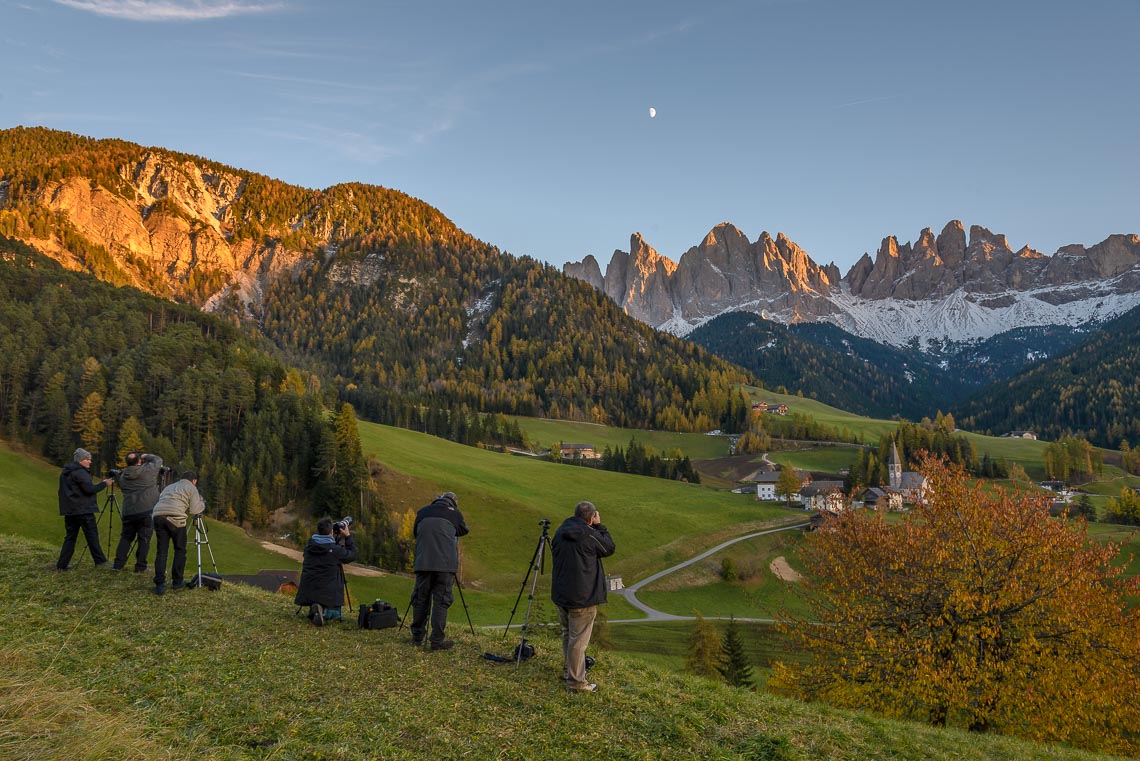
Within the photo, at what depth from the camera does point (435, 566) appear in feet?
48.8

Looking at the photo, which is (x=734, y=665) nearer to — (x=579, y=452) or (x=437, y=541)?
(x=437, y=541)

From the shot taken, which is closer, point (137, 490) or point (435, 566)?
point (435, 566)

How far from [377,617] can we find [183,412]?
351 feet

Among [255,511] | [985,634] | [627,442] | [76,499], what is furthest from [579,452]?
[76,499]

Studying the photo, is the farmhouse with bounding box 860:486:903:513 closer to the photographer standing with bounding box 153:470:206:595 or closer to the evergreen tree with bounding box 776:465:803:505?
the evergreen tree with bounding box 776:465:803:505

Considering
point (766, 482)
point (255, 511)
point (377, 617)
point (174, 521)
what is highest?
point (174, 521)

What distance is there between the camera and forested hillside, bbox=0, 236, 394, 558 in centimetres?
9025

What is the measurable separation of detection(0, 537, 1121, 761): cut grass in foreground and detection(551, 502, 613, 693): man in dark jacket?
24.7 inches

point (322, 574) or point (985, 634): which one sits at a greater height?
point (322, 574)

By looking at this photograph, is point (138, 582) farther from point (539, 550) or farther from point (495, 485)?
point (495, 485)

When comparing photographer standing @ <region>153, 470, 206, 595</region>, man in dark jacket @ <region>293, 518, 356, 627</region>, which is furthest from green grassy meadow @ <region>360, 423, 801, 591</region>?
man in dark jacket @ <region>293, 518, 356, 627</region>

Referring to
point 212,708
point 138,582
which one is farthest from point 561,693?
point 138,582

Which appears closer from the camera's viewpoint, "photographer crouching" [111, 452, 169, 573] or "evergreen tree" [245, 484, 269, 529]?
"photographer crouching" [111, 452, 169, 573]

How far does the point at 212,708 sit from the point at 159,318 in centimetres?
17692
